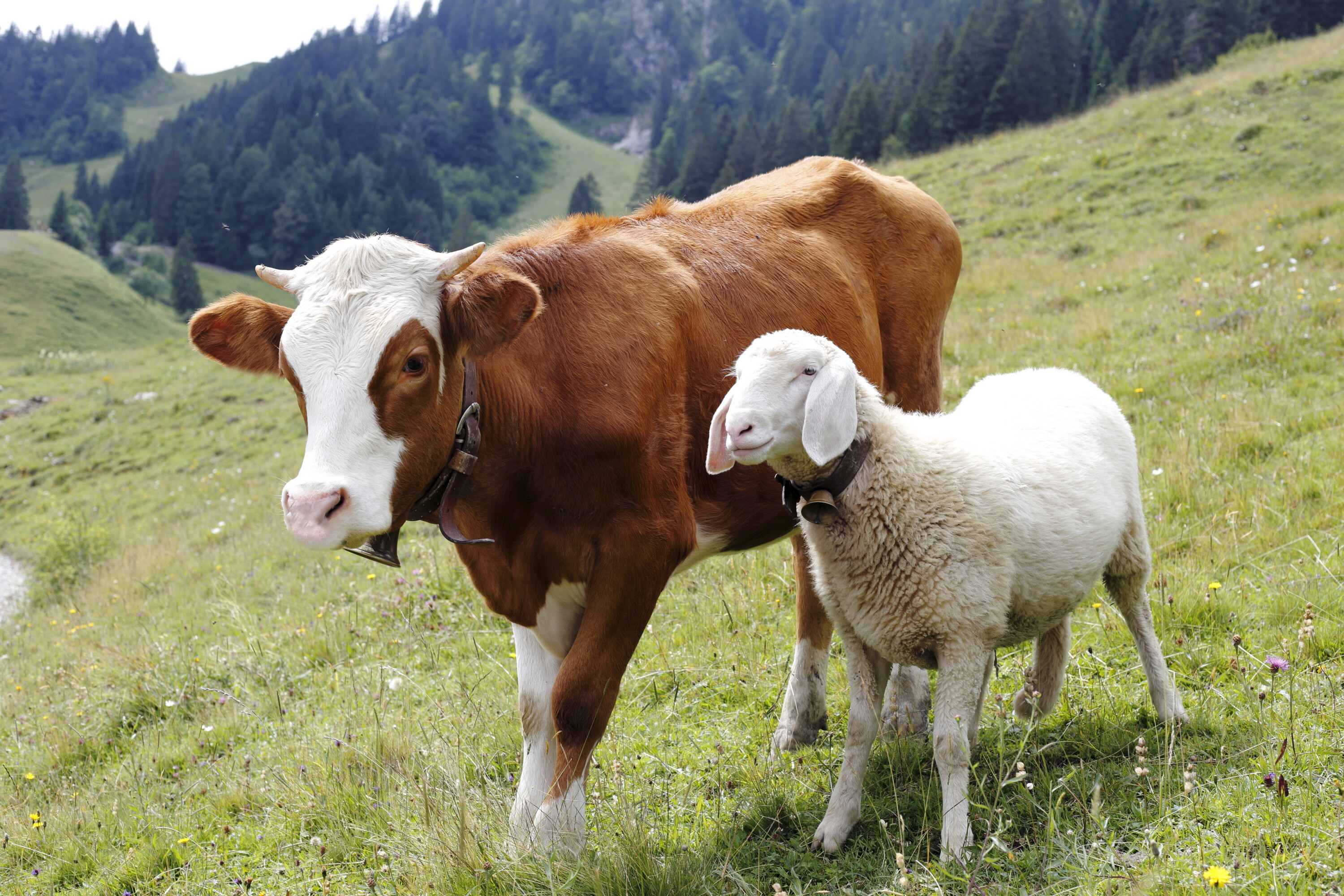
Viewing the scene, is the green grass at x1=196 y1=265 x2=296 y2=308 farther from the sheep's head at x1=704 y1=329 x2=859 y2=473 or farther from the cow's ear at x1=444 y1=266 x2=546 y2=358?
the sheep's head at x1=704 y1=329 x2=859 y2=473

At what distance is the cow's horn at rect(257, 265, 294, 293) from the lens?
10.1 feet

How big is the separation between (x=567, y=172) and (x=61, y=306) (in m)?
88.4

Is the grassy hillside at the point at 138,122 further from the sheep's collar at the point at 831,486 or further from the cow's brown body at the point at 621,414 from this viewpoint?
the sheep's collar at the point at 831,486

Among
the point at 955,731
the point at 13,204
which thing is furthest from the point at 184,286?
the point at 955,731

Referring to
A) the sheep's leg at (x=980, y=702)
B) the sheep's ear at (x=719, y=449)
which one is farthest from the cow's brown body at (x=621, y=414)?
the sheep's leg at (x=980, y=702)

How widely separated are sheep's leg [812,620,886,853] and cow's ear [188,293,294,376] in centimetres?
238

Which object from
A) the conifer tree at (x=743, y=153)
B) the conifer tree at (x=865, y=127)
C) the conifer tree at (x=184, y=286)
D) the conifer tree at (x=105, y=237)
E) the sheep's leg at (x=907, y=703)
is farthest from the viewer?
the conifer tree at (x=105, y=237)

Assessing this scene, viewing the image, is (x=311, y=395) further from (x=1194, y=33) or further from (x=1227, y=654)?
(x=1194, y=33)

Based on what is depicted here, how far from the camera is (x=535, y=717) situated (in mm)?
3652

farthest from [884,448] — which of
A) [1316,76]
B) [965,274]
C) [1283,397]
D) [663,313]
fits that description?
[1316,76]

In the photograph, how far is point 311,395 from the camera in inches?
111

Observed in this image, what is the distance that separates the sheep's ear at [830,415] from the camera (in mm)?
2766

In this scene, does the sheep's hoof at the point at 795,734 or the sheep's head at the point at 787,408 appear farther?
the sheep's hoof at the point at 795,734

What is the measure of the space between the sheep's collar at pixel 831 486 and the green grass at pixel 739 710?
→ 0.99 meters
